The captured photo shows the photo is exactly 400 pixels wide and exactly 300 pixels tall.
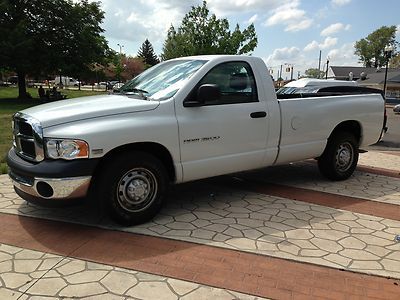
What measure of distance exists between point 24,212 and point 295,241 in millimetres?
3234

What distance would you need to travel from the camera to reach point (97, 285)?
3.33m

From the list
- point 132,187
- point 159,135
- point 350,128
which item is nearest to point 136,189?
point 132,187

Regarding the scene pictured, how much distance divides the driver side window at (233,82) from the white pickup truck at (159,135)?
0.05 feet

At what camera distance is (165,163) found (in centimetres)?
478

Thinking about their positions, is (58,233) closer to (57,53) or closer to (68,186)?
(68,186)

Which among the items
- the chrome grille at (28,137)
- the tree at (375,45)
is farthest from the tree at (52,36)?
the tree at (375,45)

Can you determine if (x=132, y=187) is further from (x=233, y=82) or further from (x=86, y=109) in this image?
(x=233, y=82)

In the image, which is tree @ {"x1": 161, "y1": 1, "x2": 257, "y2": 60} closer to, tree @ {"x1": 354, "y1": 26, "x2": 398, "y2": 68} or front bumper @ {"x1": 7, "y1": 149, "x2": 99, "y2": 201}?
front bumper @ {"x1": 7, "y1": 149, "x2": 99, "y2": 201}

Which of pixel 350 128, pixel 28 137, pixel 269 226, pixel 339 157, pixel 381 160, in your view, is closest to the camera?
pixel 28 137

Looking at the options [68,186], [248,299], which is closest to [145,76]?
[68,186]

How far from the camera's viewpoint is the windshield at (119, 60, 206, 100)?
481 cm

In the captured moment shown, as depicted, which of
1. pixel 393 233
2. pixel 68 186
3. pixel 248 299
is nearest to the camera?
pixel 248 299

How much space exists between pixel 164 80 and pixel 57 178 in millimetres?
1855

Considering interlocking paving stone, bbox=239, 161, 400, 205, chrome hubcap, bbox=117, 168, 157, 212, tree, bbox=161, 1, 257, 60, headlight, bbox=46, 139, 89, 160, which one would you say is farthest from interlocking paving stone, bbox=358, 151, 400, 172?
tree, bbox=161, 1, 257, 60
